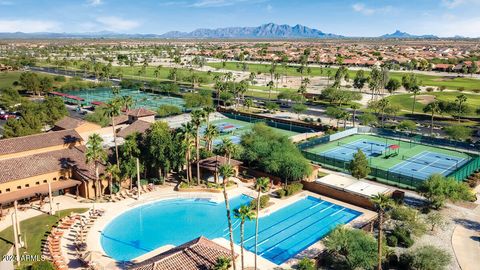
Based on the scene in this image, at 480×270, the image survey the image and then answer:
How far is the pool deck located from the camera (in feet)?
110

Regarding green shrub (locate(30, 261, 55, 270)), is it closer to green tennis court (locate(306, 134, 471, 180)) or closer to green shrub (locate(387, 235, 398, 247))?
green shrub (locate(387, 235, 398, 247))

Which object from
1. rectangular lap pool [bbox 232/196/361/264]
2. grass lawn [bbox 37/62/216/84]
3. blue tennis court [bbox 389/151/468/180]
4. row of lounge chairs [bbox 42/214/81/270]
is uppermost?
grass lawn [bbox 37/62/216/84]

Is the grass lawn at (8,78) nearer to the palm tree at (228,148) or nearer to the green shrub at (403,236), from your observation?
the palm tree at (228,148)

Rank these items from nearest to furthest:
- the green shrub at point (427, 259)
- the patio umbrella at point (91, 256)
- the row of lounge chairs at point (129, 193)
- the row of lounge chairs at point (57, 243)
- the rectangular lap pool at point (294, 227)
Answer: the green shrub at point (427, 259) → the row of lounge chairs at point (57, 243) → the patio umbrella at point (91, 256) → the rectangular lap pool at point (294, 227) → the row of lounge chairs at point (129, 193)

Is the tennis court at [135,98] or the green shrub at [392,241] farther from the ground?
the tennis court at [135,98]

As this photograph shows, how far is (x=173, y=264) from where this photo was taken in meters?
27.2

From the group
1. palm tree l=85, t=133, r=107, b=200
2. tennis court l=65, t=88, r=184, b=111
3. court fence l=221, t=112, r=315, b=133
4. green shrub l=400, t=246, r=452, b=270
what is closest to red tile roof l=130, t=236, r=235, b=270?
green shrub l=400, t=246, r=452, b=270

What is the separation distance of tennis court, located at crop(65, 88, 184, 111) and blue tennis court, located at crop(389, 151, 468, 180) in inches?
2294

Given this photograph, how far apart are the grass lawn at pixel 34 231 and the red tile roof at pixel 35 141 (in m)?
11.2

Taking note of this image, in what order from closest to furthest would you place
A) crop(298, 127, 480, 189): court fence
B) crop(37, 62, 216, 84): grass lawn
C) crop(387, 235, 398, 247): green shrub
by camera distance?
crop(387, 235, 398, 247): green shrub, crop(298, 127, 480, 189): court fence, crop(37, 62, 216, 84): grass lawn

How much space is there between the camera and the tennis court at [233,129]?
71762 millimetres

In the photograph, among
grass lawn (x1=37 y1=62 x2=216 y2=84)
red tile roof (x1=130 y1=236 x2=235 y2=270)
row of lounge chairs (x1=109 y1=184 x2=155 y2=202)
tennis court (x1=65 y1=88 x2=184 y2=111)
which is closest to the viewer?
red tile roof (x1=130 y1=236 x2=235 y2=270)

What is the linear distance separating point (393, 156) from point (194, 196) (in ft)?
110

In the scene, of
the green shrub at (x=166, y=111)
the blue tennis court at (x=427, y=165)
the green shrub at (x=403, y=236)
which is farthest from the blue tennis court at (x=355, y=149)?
the green shrub at (x=166, y=111)
